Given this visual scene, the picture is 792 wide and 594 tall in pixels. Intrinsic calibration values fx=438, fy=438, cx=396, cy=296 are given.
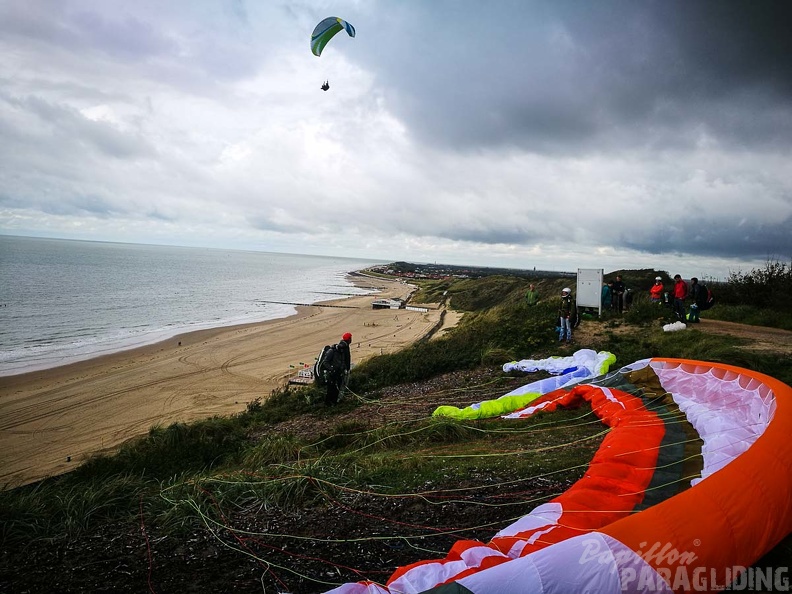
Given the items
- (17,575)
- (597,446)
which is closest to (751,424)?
(597,446)

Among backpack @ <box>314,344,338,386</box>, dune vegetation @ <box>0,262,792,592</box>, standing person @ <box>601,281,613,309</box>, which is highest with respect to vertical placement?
standing person @ <box>601,281,613,309</box>

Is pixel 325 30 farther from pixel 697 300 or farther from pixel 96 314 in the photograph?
pixel 96 314

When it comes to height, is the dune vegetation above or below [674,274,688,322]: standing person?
below

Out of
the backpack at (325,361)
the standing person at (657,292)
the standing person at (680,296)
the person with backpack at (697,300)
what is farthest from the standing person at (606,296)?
the backpack at (325,361)

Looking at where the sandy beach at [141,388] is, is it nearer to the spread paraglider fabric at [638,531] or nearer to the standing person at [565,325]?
the spread paraglider fabric at [638,531]

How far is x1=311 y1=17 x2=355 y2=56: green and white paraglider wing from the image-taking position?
1338 centimetres

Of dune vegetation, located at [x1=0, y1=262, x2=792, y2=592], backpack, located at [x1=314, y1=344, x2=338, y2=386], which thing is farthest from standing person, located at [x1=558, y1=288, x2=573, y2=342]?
backpack, located at [x1=314, y1=344, x2=338, y2=386]

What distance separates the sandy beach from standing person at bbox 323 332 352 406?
4.13m

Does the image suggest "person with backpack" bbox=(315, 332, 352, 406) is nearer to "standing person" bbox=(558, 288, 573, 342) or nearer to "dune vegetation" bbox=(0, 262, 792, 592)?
"dune vegetation" bbox=(0, 262, 792, 592)

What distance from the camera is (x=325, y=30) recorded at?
13.6m

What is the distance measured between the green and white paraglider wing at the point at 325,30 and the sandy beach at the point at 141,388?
456 inches

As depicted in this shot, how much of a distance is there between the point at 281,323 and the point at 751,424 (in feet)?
103

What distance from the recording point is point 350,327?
3244 cm

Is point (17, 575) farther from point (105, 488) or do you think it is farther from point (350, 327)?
point (350, 327)
